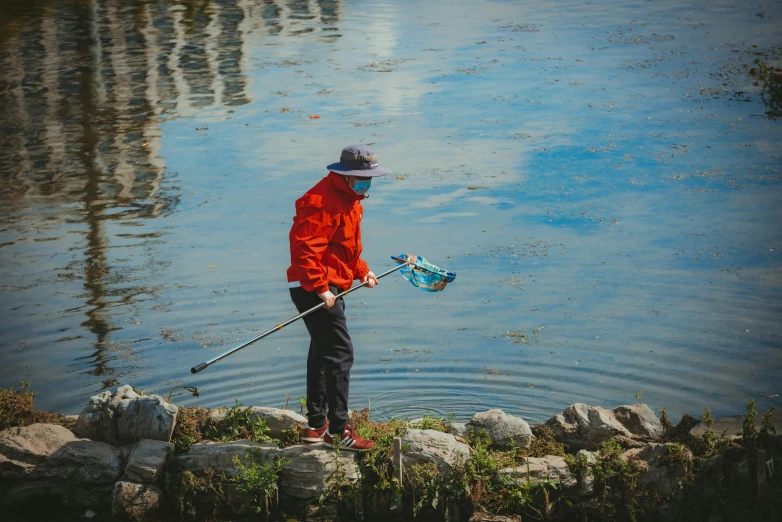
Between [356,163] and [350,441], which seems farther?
[350,441]

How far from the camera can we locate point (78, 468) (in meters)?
5.96

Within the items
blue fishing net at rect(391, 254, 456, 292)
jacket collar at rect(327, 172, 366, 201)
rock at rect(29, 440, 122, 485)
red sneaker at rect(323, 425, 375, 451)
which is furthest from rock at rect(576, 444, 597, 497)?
rock at rect(29, 440, 122, 485)

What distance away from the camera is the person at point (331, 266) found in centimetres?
537

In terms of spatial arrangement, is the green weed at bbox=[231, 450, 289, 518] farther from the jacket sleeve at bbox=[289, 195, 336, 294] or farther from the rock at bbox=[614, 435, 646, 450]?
the rock at bbox=[614, 435, 646, 450]

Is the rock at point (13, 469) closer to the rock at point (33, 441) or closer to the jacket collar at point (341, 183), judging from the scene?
the rock at point (33, 441)

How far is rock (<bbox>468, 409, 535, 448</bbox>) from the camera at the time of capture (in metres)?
6.02

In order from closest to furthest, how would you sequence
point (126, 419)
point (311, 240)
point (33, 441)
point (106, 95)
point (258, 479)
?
1. point (311, 240)
2. point (258, 479)
3. point (33, 441)
4. point (126, 419)
5. point (106, 95)

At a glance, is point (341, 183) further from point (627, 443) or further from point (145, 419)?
point (627, 443)

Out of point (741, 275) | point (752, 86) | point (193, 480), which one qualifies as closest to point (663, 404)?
point (741, 275)

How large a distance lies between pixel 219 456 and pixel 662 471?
2.76m

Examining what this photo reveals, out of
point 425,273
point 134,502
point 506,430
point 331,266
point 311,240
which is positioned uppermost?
point 311,240

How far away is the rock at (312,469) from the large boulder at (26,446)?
4.85 feet

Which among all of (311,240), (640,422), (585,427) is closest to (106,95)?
(311,240)

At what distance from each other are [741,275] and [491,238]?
272cm
